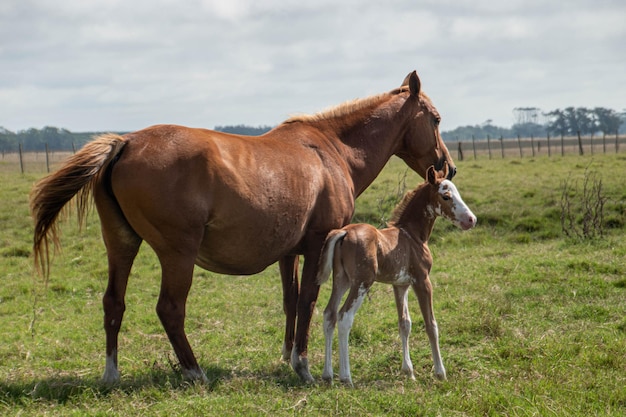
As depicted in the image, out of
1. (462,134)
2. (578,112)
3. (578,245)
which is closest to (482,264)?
(578,245)

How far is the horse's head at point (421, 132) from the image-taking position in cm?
687

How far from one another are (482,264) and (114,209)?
646cm

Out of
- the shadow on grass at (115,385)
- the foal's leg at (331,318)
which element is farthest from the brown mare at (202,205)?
the foal's leg at (331,318)

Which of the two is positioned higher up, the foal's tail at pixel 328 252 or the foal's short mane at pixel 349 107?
the foal's short mane at pixel 349 107

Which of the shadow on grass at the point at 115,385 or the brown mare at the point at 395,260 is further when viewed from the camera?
the brown mare at the point at 395,260

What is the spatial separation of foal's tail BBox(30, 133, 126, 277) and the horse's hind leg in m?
0.28

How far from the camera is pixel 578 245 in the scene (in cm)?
1073

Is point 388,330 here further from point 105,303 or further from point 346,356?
point 105,303

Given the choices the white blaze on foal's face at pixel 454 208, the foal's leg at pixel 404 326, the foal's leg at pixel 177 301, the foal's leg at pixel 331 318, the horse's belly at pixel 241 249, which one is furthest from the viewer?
the white blaze on foal's face at pixel 454 208

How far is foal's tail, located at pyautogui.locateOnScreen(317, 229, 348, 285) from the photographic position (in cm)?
557

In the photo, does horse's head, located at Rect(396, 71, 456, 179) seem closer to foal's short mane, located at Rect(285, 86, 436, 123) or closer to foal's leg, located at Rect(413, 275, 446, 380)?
foal's short mane, located at Rect(285, 86, 436, 123)

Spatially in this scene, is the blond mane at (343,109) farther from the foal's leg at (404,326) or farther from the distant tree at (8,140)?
the distant tree at (8,140)

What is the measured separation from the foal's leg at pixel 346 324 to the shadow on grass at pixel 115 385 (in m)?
0.38

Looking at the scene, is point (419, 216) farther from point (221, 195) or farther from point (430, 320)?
point (221, 195)
